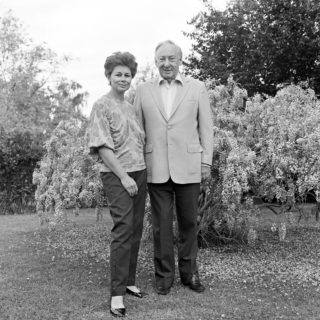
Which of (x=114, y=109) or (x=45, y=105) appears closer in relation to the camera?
(x=114, y=109)

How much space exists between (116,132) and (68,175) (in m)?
2.20

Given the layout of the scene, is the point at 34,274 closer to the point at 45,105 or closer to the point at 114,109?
the point at 114,109

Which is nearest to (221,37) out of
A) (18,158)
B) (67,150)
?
(18,158)

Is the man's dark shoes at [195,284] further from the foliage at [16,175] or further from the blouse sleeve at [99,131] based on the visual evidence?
the foliage at [16,175]

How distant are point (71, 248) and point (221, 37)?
32.5ft

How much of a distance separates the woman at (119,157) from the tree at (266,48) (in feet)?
30.4

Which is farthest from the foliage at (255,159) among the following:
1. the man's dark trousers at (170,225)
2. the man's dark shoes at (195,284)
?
the man's dark shoes at (195,284)

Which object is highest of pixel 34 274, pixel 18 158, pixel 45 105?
pixel 45 105

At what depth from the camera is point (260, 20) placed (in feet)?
43.0

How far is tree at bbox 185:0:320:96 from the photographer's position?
12484 millimetres

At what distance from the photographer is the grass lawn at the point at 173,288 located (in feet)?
12.1

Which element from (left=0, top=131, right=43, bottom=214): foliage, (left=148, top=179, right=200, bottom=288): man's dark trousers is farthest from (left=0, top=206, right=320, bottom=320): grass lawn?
(left=0, top=131, right=43, bottom=214): foliage

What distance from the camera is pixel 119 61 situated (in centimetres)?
366

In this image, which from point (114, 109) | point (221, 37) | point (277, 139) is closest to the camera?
point (114, 109)
